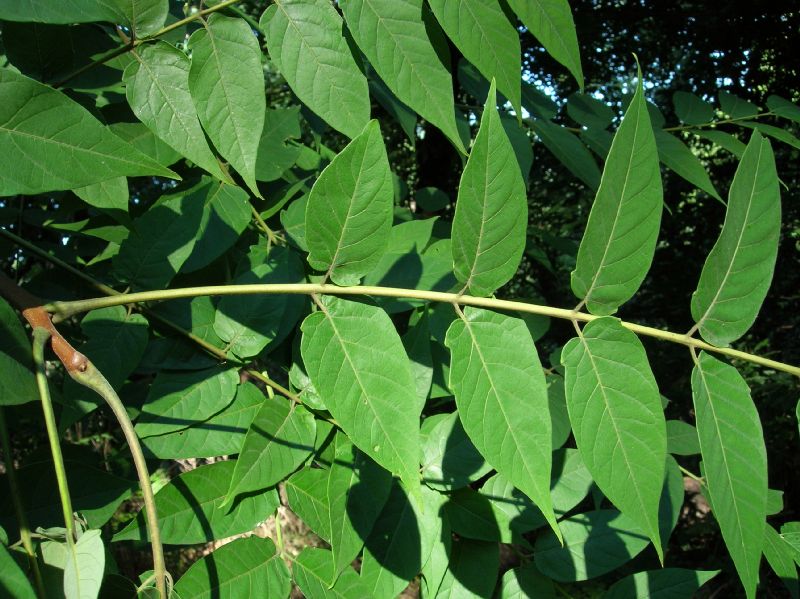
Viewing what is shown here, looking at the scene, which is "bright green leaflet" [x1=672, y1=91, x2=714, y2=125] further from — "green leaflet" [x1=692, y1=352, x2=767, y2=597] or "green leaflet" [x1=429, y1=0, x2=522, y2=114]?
"green leaflet" [x1=692, y1=352, x2=767, y2=597]

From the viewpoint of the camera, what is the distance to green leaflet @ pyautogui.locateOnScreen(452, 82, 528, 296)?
0.68m

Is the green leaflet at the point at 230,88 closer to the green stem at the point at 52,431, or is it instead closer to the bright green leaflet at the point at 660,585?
the green stem at the point at 52,431

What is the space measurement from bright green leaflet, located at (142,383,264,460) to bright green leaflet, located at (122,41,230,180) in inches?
12.8

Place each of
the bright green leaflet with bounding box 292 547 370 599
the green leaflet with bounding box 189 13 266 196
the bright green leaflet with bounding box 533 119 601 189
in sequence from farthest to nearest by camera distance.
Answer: the bright green leaflet with bounding box 533 119 601 189, the bright green leaflet with bounding box 292 547 370 599, the green leaflet with bounding box 189 13 266 196

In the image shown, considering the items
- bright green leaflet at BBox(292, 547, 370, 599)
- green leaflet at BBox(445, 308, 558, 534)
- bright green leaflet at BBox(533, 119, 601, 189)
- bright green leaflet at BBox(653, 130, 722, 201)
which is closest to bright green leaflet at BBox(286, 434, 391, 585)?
bright green leaflet at BBox(292, 547, 370, 599)

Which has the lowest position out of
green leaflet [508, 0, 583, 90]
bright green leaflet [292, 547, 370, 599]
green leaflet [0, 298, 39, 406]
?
bright green leaflet [292, 547, 370, 599]

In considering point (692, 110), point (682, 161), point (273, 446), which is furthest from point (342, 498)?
point (692, 110)

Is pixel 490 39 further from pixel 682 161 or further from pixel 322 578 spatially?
pixel 322 578

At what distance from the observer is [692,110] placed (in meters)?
1.71

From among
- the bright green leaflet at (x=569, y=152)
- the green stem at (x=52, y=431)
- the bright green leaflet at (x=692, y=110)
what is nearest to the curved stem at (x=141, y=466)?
the green stem at (x=52, y=431)

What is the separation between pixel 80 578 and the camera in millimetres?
595

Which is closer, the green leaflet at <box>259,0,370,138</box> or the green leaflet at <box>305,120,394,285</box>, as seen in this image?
the green leaflet at <box>305,120,394,285</box>

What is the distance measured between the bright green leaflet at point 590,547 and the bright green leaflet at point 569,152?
0.57m

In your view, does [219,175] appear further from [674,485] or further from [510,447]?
[674,485]
